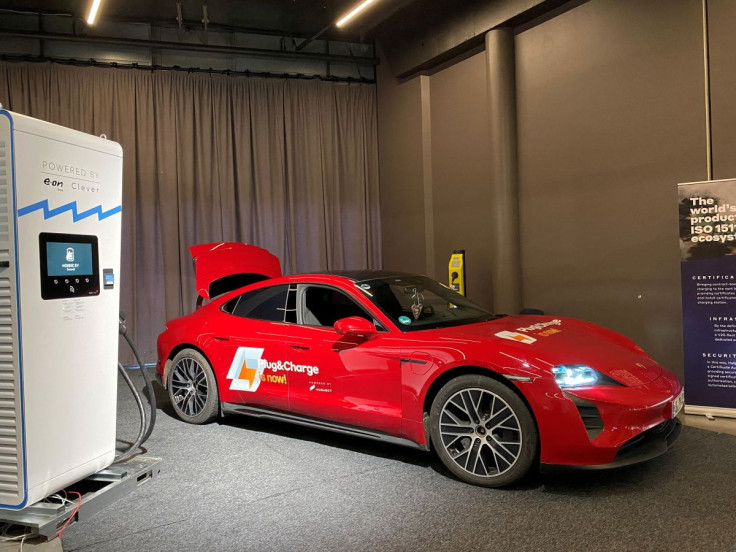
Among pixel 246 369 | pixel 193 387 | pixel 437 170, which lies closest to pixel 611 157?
pixel 437 170

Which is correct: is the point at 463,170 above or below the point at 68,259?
above

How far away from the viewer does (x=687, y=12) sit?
507 centimetres

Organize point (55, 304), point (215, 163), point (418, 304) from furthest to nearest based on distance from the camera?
1. point (215, 163)
2. point (418, 304)
3. point (55, 304)

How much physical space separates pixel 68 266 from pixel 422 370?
1.92 m

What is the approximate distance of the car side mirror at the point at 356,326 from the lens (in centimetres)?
368

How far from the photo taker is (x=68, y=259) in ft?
9.53

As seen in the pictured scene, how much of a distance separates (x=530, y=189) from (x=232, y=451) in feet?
14.0

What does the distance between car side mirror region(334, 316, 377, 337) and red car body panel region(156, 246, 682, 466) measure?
0.17 feet

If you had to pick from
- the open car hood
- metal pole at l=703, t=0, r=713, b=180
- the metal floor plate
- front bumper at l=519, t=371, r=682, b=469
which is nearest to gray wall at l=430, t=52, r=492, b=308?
metal pole at l=703, t=0, r=713, b=180

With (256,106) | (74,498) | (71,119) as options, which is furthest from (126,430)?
(256,106)

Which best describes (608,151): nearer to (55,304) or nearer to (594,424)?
(594,424)

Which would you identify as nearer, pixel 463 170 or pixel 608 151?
pixel 608 151

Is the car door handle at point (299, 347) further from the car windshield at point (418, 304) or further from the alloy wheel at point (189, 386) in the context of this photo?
the alloy wheel at point (189, 386)

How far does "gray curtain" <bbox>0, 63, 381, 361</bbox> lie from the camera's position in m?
7.58
